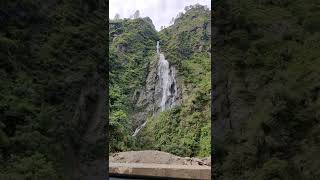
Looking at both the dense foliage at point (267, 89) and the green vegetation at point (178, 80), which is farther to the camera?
the green vegetation at point (178, 80)

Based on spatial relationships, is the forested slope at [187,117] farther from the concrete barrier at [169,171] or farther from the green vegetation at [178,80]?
the concrete barrier at [169,171]

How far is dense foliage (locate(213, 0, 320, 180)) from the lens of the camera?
20.8 feet

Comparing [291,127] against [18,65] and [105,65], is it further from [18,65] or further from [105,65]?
[18,65]

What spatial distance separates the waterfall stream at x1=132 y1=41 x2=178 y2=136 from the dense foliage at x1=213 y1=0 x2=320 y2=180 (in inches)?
739

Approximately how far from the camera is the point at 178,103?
86.3 feet

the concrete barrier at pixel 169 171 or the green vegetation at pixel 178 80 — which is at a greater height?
the green vegetation at pixel 178 80

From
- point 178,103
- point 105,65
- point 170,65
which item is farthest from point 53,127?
point 170,65

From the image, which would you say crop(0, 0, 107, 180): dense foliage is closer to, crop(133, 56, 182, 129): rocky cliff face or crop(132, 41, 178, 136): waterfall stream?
crop(132, 41, 178, 136): waterfall stream

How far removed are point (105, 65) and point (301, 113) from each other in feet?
14.3

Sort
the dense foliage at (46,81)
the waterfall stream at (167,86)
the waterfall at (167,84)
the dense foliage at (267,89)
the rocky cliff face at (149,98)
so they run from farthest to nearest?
the rocky cliff face at (149,98) → the waterfall at (167,84) → the waterfall stream at (167,86) → the dense foliage at (46,81) → the dense foliage at (267,89)

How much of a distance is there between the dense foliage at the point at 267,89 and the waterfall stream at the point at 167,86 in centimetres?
1878

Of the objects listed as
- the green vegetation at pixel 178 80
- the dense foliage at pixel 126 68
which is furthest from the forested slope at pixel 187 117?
the dense foliage at pixel 126 68

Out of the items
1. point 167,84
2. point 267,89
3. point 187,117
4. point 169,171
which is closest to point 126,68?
point 167,84

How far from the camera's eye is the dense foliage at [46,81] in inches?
254
